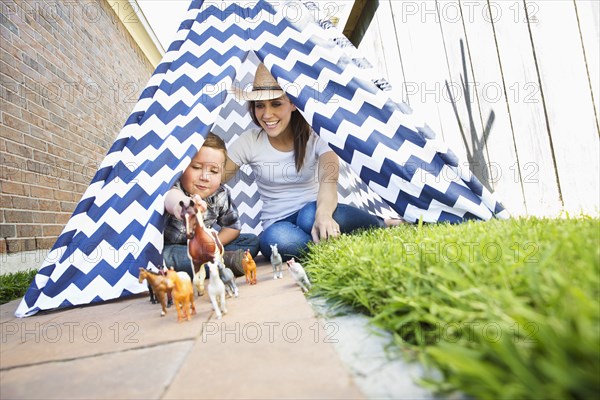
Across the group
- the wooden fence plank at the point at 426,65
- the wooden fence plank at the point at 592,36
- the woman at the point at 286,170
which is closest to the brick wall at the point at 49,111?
the woman at the point at 286,170

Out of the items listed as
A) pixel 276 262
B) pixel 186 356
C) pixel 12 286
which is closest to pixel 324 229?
pixel 276 262

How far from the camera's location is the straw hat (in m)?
2.29

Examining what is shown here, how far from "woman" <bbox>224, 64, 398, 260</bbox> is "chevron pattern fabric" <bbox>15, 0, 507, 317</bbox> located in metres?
0.27

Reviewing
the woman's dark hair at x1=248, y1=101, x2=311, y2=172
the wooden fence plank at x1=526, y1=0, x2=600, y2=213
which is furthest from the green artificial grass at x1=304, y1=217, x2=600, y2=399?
the woman's dark hair at x1=248, y1=101, x2=311, y2=172

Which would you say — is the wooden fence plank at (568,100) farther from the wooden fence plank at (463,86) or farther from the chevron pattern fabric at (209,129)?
the wooden fence plank at (463,86)

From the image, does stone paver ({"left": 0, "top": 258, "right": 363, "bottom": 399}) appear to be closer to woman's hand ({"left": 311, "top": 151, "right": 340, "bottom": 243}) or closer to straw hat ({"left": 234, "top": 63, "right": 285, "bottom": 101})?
woman's hand ({"left": 311, "top": 151, "right": 340, "bottom": 243})

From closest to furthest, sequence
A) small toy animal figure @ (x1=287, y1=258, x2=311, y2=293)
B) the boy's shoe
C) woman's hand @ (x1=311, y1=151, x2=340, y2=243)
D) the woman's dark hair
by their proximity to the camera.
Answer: small toy animal figure @ (x1=287, y1=258, x2=311, y2=293), the boy's shoe, woman's hand @ (x1=311, y1=151, x2=340, y2=243), the woman's dark hair

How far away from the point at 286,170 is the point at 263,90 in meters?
0.52

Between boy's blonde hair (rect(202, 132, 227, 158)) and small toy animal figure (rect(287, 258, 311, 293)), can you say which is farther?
boy's blonde hair (rect(202, 132, 227, 158))

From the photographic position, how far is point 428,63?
302 centimetres

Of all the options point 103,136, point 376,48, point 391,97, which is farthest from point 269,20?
point 103,136

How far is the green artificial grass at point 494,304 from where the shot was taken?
1.58ft

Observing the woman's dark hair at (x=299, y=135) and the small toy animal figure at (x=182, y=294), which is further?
the woman's dark hair at (x=299, y=135)

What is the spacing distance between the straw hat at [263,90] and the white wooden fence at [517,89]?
127 cm
